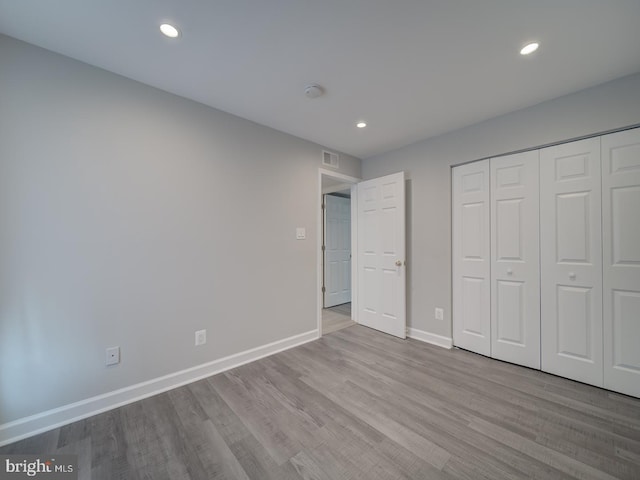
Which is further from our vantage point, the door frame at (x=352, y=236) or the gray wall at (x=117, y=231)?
the door frame at (x=352, y=236)

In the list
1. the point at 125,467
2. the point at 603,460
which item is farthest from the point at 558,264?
the point at 125,467

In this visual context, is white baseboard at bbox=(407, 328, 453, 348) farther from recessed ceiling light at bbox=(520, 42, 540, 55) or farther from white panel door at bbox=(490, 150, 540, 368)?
recessed ceiling light at bbox=(520, 42, 540, 55)

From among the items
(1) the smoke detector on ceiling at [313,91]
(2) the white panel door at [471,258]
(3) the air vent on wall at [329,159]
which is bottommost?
(2) the white panel door at [471,258]

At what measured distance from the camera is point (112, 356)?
1776mm

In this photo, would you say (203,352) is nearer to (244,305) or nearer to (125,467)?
(244,305)

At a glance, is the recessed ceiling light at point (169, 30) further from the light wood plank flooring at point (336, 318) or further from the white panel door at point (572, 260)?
the light wood plank flooring at point (336, 318)

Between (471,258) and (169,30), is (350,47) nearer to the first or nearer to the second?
(169,30)

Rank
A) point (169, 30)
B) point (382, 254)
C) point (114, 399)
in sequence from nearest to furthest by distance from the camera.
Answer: point (169, 30), point (114, 399), point (382, 254)

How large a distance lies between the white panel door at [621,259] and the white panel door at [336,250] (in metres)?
3.33

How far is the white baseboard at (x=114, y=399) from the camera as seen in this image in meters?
1.49

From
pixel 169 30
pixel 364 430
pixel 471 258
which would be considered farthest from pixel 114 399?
pixel 471 258

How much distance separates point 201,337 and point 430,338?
256cm

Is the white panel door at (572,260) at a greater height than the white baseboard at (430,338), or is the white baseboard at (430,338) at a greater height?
the white panel door at (572,260)

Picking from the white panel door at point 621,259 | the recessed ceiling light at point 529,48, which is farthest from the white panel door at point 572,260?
the recessed ceiling light at point 529,48
